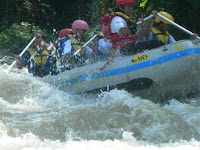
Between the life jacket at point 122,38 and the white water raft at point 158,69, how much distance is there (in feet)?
0.84

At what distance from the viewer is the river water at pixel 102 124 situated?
4621mm

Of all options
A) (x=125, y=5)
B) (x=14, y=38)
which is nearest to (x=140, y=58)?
(x=125, y=5)

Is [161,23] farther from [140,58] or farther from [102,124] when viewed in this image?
[102,124]

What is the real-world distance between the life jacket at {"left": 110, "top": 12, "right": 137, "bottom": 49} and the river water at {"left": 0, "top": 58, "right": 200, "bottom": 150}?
0.79 metres

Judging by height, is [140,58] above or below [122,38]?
below

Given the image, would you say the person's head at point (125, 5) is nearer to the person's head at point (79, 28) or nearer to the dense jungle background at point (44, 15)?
the person's head at point (79, 28)

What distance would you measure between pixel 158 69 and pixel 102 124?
153cm

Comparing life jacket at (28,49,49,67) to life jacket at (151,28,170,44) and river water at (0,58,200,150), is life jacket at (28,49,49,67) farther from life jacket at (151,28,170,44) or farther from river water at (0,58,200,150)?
life jacket at (151,28,170,44)

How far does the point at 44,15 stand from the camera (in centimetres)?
1514

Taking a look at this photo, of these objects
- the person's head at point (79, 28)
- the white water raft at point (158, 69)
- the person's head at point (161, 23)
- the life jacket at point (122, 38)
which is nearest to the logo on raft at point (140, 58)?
the white water raft at point (158, 69)

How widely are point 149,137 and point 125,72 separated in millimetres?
1867

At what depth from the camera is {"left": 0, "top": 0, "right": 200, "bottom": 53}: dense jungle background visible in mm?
13266

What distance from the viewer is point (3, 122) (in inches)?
205

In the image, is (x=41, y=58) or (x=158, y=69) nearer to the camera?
(x=158, y=69)
